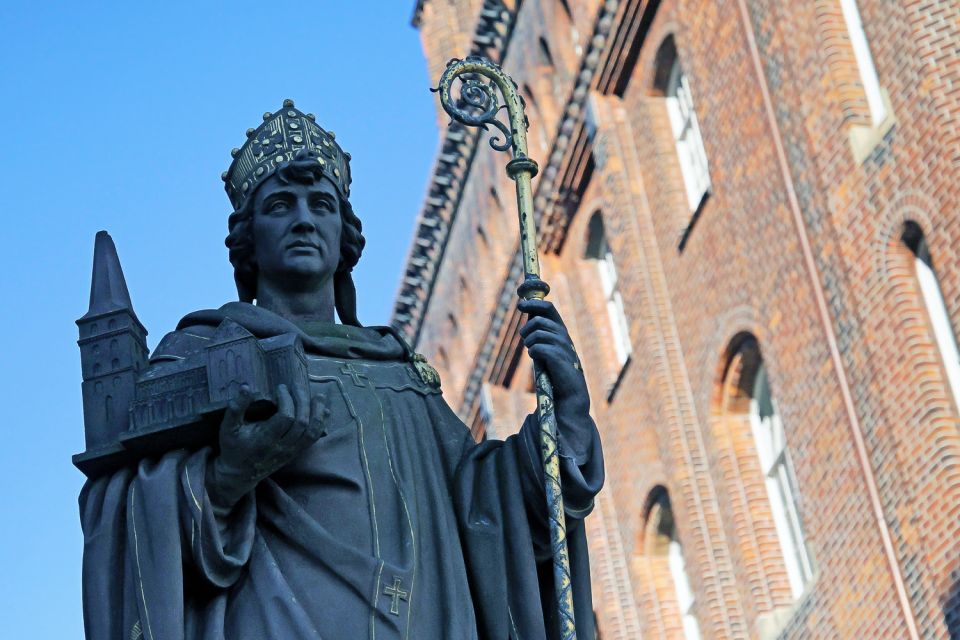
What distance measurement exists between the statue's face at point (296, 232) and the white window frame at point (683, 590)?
19944 millimetres

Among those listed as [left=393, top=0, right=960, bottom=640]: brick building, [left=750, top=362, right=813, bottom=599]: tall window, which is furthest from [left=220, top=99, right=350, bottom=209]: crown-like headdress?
[left=750, top=362, right=813, bottom=599]: tall window

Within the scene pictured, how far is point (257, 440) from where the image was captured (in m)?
6.05

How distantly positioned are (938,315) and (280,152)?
13.7 m

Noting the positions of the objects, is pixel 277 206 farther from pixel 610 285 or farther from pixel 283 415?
pixel 610 285

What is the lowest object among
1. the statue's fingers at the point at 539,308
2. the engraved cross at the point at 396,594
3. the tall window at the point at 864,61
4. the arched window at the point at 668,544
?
the engraved cross at the point at 396,594

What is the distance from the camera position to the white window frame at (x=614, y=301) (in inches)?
1201

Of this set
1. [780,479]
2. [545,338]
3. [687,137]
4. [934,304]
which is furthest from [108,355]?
[687,137]

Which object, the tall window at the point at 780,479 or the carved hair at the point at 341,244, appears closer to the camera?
the carved hair at the point at 341,244

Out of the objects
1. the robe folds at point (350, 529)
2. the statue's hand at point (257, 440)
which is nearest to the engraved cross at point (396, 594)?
the robe folds at point (350, 529)

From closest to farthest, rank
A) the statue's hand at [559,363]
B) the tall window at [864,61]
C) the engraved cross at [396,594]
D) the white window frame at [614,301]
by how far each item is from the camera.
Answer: the engraved cross at [396,594]
the statue's hand at [559,363]
the tall window at [864,61]
the white window frame at [614,301]

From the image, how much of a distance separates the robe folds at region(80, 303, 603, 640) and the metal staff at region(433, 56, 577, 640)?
75mm

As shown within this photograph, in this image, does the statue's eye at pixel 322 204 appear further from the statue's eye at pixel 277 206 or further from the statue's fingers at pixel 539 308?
the statue's fingers at pixel 539 308

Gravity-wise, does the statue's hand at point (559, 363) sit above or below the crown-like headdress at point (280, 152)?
below

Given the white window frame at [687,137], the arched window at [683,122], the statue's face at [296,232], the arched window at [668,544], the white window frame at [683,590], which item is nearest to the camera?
the statue's face at [296,232]
